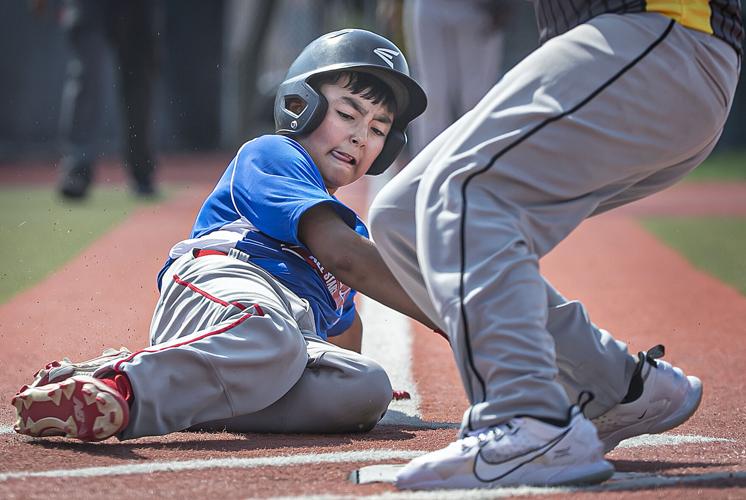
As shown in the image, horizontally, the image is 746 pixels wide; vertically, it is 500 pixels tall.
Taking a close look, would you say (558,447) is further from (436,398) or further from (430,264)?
(436,398)

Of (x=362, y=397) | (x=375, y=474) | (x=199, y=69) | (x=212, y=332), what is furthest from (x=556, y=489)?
(x=199, y=69)

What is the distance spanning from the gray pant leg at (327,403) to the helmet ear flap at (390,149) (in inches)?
35.3

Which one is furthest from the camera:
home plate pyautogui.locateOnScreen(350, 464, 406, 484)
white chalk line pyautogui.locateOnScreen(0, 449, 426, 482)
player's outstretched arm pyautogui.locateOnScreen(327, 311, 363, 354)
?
player's outstretched arm pyautogui.locateOnScreen(327, 311, 363, 354)

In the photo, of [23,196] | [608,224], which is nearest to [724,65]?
[608,224]

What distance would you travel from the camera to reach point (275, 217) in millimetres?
3582

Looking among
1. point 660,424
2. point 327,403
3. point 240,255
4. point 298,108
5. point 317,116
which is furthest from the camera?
point 298,108

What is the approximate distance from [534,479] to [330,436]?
39.6 inches

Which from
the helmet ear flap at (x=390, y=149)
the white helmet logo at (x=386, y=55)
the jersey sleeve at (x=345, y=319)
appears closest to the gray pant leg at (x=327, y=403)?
the jersey sleeve at (x=345, y=319)

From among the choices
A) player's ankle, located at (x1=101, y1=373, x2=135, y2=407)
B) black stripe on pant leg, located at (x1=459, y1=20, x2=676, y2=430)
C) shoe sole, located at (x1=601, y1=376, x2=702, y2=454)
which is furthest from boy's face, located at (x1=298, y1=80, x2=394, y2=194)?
black stripe on pant leg, located at (x1=459, y1=20, x2=676, y2=430)

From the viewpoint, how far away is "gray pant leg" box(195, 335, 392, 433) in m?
3.54

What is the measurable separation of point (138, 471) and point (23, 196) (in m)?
10.6

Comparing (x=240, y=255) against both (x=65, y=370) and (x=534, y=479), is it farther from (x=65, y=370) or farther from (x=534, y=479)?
(x=534, y=479)

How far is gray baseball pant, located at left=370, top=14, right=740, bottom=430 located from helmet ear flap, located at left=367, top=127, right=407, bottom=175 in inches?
56.3

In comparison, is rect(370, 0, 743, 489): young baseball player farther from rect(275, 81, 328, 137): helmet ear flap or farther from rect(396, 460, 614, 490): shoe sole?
rect(275, 81, 328, 137): helmet ear flap
